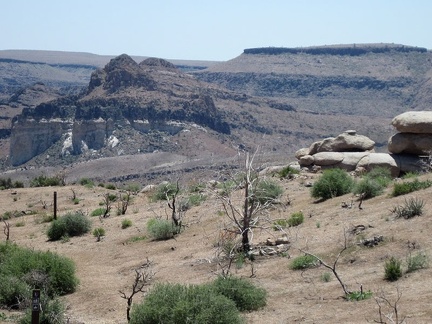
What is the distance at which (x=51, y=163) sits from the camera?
4225 inches

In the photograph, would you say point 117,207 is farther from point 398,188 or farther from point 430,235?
point 430,235

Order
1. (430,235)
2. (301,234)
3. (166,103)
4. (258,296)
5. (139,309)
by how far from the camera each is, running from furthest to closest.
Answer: (166,103)
(301,234)
(430,235)
(258,296)
(139,309)

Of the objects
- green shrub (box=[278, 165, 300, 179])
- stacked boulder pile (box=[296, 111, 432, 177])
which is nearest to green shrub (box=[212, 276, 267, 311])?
stacked boulder pile (box=[296, 111, 432, 177])

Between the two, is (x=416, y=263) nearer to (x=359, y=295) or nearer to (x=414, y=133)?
(x=359, y=295)

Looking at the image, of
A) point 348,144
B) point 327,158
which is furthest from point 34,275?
point 348,144

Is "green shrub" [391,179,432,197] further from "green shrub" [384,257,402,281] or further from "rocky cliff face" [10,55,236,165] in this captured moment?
"rocky cliff face" [10,55,236,165]

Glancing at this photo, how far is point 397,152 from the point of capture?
2934 cm

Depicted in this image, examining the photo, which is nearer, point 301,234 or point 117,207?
point 301,234

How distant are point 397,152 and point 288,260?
12855 mm

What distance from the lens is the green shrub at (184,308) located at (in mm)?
12258

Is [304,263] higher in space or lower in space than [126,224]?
higher

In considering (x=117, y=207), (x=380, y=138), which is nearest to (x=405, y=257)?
(x=117, y=207)

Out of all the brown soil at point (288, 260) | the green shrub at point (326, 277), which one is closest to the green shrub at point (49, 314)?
the brown soil at point (288, 260)

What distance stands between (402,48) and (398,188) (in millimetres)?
184075
